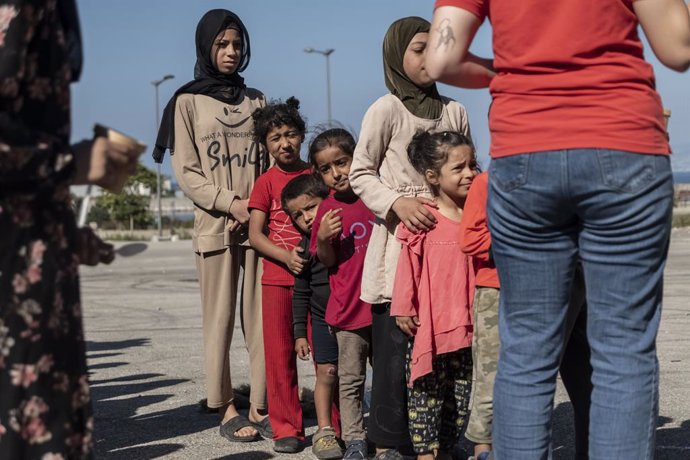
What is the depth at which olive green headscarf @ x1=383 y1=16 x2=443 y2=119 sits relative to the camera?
16.1ft

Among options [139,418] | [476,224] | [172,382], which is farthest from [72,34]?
[172,382]

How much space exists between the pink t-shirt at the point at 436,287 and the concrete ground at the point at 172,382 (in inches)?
31.9

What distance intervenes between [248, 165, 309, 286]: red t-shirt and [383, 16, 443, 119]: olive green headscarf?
36.7 inches

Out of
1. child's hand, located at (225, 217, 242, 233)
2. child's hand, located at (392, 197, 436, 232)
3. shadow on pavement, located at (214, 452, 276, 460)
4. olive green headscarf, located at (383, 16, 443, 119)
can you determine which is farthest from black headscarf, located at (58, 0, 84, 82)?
child's hand, located at (225, 217, 242, 233)

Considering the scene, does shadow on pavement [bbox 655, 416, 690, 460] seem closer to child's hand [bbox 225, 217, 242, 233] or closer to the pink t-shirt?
the pink t-shirt

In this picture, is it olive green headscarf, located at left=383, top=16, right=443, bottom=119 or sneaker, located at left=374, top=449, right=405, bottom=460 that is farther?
sneaker, located at left=374, top=449, right=405, bottom=460

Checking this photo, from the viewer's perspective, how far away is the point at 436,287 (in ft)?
15.9

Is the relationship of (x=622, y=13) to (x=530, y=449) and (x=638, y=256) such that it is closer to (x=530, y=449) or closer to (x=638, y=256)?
(x=638, y=256)

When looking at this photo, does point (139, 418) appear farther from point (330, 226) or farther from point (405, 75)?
point (405, 75)

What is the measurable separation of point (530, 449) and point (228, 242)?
283 cm

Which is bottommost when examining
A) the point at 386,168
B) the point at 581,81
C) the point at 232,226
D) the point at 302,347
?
the point at 302,347

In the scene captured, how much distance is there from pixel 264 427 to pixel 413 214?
1.70m

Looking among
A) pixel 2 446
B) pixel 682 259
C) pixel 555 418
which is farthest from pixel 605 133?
pixel 682 259

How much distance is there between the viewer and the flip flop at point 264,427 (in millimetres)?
5891
